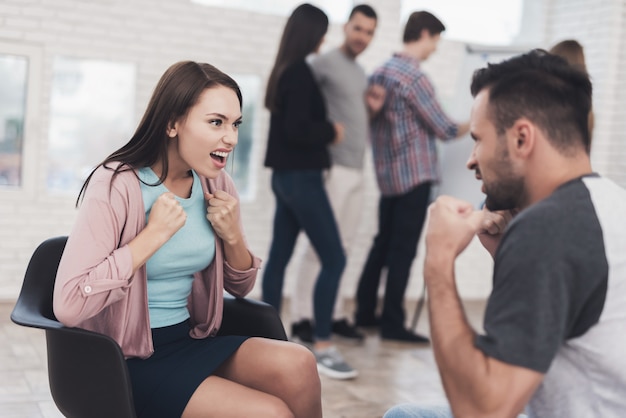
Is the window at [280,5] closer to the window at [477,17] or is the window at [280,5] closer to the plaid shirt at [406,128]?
the window at [477,17]

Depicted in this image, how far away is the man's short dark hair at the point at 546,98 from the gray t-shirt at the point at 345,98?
2436 millimetres

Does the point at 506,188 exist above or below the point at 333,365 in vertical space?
above

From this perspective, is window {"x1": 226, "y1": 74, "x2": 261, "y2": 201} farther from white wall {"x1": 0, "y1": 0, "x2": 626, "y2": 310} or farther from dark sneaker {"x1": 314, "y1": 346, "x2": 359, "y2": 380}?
dark sneaker {"x1": 314, "y1": 346, "x2": 359, "y2": 380}

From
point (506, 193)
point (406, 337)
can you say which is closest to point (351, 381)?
point (406, 337)

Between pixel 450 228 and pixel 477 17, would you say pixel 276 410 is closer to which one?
pixel 450 228

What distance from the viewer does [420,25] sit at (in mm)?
3938

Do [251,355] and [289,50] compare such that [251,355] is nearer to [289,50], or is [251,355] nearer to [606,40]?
[289,50]

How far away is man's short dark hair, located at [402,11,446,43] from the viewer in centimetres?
393

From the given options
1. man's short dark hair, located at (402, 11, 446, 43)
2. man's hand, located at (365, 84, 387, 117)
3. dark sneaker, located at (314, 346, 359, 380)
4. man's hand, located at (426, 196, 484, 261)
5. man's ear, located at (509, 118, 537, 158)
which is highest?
man's short dark hair, located at (402, 11, 446, 43)

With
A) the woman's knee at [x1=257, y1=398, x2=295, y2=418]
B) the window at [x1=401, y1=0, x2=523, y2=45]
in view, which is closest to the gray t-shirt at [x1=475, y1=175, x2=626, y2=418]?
the woman's knee at [x1=257, y1=398, x2=295, y2=418]

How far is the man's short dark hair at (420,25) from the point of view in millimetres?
3926

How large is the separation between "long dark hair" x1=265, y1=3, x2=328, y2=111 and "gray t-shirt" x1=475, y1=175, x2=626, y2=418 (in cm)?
235

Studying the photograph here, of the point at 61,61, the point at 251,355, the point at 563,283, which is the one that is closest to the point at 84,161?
the point at 61,61

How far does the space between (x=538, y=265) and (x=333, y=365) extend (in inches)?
94.1
